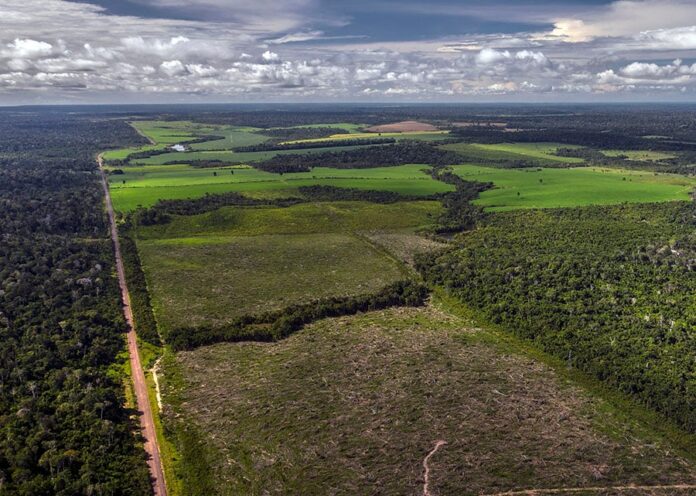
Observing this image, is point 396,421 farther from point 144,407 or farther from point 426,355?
point 144,407

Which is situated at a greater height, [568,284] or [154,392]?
[568,284]

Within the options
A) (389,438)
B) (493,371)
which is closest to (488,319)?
(493,371)

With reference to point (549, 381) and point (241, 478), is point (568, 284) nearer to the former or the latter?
point (549, 381)

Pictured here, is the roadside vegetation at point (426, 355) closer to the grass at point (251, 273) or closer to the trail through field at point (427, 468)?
the trail through field at point (427, 468)

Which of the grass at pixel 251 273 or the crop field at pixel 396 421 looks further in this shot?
the grass at pixel 251 273

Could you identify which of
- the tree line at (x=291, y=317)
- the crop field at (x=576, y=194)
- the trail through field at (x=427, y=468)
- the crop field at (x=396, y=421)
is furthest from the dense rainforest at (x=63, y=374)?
the crop field at (x=576, y=194)

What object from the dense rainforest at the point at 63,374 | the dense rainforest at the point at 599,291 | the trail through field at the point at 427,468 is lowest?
the trail through field at the point at 427,468
